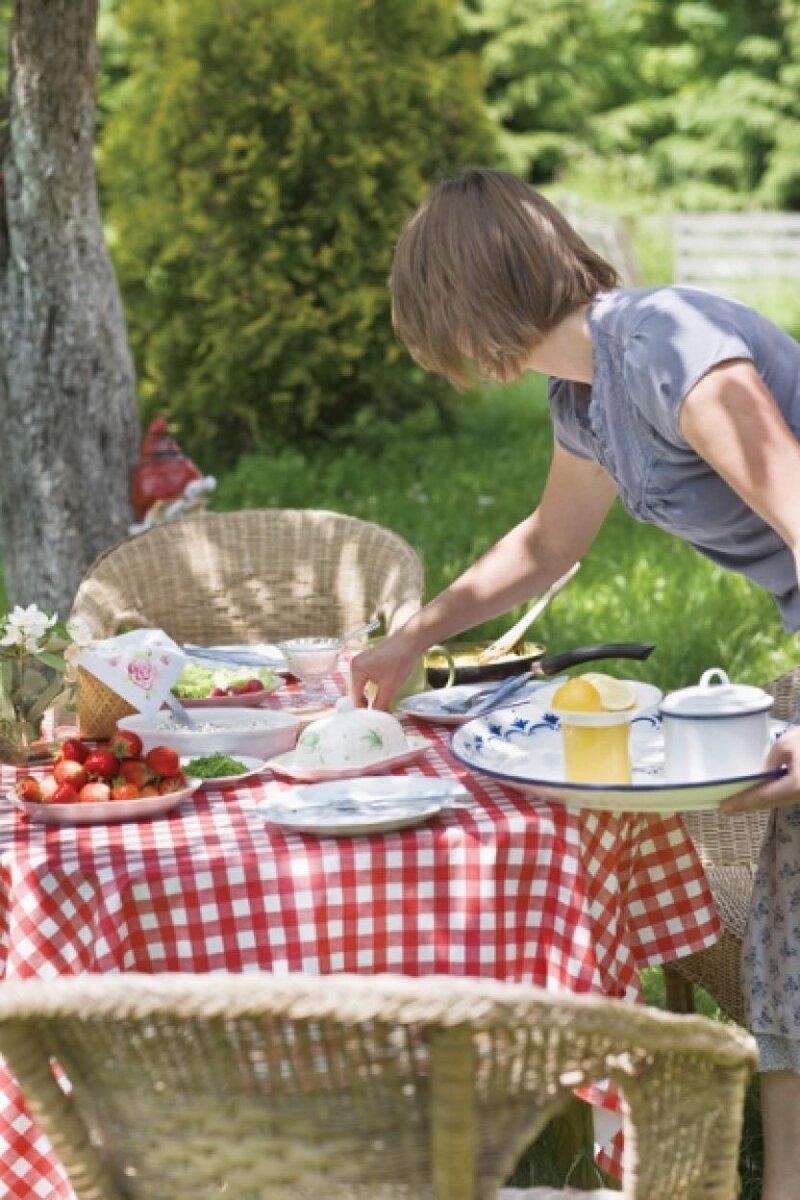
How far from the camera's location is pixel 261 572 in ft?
14.9

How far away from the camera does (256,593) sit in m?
4.54

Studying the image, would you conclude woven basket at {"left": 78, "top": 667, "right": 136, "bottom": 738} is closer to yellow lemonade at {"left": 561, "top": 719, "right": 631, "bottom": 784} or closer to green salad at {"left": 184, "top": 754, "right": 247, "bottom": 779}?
green salad at {"left": 184, "top": 754, "right": 247, "bottom": 779}

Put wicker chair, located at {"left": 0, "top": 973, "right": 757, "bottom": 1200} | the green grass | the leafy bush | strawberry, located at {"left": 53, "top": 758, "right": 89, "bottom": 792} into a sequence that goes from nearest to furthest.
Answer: wicker chair, located at {"left": 0, "top": 973, "right": 757, "bottom": 1200} → strawberry, located at {"left": 53, "top": 758, "right": 89, "bottom": 792} → the green grass → the leafy bush

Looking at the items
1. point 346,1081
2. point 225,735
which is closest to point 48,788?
point 225,735

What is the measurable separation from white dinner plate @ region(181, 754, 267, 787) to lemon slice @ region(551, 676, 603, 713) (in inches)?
19.4

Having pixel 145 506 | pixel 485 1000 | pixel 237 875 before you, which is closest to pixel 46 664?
pixel 237 875

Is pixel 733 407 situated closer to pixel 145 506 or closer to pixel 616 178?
pixel 145 506

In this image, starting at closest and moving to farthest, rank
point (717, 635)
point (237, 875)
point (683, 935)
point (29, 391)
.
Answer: point (237, 875) < point (683, 935) < point (29, 391) < point (717, 635)

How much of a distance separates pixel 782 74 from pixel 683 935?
23.3 meters

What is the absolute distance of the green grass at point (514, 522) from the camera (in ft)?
20.4

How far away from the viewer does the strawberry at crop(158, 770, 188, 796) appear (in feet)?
8.04

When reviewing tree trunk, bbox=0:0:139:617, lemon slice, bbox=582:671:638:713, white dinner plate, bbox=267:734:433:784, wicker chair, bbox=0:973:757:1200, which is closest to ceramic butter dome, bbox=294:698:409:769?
white dinner plate, bbox=267:734:433:784

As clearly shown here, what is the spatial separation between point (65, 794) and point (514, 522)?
6.04 metres

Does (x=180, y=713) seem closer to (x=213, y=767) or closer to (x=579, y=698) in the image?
(x=213, y=767)
